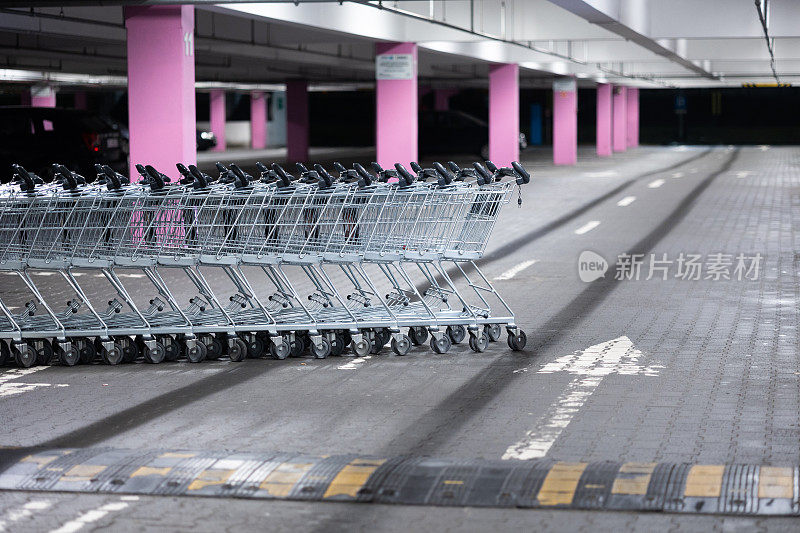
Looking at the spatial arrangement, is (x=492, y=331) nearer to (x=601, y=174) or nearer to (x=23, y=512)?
(x=23, y=512)

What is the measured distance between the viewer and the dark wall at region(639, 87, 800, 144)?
61.9 meters

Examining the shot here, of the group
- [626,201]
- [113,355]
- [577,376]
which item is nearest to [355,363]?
[577,376]

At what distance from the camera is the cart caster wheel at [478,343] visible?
29.6ft

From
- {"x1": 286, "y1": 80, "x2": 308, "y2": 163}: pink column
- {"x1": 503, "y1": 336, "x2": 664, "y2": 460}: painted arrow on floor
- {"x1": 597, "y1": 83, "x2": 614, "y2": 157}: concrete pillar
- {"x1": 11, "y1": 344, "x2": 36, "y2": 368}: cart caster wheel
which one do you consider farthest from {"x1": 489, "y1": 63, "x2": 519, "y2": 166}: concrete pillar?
{"x1": 11, "y1": 344, "x2": 36, "y2": 368}: cart caster wheel

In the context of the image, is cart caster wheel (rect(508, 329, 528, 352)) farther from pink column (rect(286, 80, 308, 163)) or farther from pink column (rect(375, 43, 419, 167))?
pink column (rect(286, 80, 308, 163))

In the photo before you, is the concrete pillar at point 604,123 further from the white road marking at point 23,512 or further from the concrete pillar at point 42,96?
the white road marking at point 23,512

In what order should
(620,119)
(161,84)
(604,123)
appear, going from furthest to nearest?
1. (620,119)
2. (604,123)
3. (161,84)

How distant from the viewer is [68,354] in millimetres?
8734

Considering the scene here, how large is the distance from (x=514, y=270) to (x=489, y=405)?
22.1 feet

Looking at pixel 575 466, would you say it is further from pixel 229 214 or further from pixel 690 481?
pixel 229 214

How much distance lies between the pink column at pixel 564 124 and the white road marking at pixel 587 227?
1896 cm

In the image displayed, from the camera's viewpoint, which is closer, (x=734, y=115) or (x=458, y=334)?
(x=458, y=334)

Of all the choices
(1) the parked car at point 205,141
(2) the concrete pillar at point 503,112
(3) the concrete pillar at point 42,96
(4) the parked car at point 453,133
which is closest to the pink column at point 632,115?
(4) the parked car at point 453,133

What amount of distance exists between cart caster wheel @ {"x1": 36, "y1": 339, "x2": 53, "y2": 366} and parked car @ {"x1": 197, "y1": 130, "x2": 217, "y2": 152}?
138 feet
